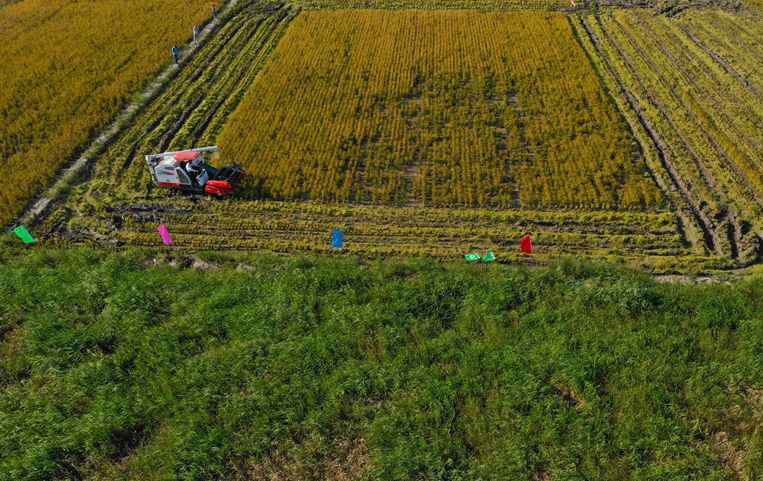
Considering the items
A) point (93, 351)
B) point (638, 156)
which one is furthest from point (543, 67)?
point (93, 351)

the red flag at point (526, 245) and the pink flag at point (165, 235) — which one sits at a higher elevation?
the pink flag at point (165, 235)

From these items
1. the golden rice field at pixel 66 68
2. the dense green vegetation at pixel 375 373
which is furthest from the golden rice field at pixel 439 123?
the golden rice field at pixel 66 68

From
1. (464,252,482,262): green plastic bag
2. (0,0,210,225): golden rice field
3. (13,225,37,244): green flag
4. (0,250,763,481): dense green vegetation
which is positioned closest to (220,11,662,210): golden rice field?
(464,252,482,262): green plastic bag

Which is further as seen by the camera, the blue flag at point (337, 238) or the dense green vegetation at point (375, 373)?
the blue flag at point (337, 238)

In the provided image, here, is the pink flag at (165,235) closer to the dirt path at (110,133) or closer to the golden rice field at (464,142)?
the golden rice field at (464,142)

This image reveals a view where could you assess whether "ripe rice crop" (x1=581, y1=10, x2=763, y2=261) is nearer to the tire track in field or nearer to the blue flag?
the tire track in field

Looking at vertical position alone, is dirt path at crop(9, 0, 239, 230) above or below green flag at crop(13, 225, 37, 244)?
above

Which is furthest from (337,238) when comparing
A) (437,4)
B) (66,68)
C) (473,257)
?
(437,4)
